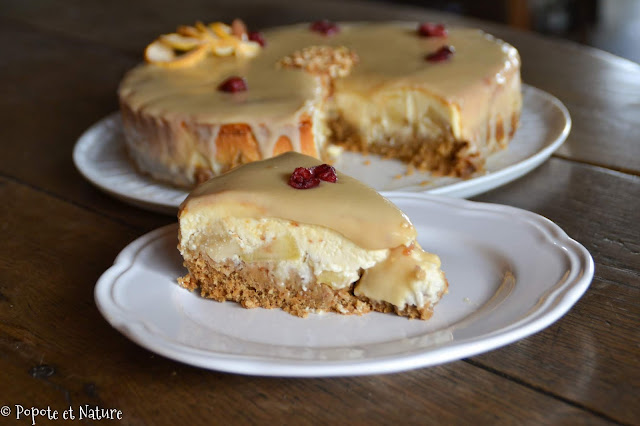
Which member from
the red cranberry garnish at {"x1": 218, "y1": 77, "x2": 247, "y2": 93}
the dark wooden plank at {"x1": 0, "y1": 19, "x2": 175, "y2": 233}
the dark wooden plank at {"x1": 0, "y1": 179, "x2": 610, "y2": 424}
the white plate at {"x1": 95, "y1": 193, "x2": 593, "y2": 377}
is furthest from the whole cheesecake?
the dark wooden plank at {"x1": 0, "y1": 179, "x2": 610, "y2": 424}

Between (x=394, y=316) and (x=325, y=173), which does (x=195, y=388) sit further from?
(x=325, y=173)

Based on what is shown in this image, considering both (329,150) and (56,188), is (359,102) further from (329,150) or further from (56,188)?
(56,188)

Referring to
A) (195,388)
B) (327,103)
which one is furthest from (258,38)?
(195,388)

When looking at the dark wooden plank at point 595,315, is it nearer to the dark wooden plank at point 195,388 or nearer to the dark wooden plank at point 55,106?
the dark wooden plank at point 195,388

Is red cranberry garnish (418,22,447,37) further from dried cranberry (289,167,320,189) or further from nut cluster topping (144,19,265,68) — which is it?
dried cranberry (289,167,320,189)

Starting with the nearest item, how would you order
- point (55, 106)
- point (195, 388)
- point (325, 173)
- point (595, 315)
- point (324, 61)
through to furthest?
1. point (195, 388)
2. point (595, 315)
3. point (325, 173)
4. point (324, 61)
5. point (55, 106)
